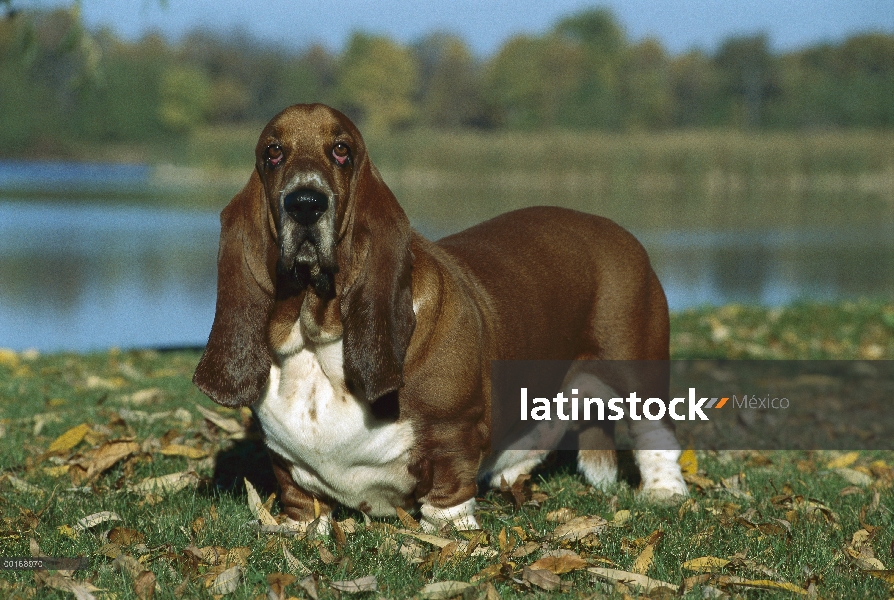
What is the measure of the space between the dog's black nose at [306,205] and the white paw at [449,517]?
4.13 feet

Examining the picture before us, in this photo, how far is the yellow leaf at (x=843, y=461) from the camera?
5641 mm

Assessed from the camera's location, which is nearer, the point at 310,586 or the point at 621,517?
the point at 310,586

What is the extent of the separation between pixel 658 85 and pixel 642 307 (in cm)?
8440

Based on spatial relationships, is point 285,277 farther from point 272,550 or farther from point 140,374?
point 140,374

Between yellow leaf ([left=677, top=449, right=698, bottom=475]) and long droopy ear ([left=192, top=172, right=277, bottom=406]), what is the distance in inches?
92.7

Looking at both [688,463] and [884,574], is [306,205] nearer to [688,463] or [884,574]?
[884,574]

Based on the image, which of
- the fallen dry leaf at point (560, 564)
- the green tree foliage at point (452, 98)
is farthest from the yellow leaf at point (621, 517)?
the green tree foliage at point (452, 98)

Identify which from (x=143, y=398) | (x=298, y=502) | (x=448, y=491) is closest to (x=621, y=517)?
(x=448, y=491)

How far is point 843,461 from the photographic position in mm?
5711

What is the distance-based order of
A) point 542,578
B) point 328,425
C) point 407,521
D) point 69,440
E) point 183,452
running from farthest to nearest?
point 69,440 < point 183,452 < point 407,521 < point 328,425 < point 542,578

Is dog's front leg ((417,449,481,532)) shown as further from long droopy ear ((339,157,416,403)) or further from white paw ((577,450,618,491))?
white paw ((577,450,618,491))

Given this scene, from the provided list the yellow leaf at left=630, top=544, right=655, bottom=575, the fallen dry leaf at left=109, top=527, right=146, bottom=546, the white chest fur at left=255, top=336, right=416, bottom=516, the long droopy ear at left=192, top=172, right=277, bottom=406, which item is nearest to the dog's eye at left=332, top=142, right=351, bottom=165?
the long droopy ear at left=192, top=172, right=277, bottom=406

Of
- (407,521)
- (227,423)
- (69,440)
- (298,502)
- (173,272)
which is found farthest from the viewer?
(173,272)

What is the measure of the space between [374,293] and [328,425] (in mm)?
540
